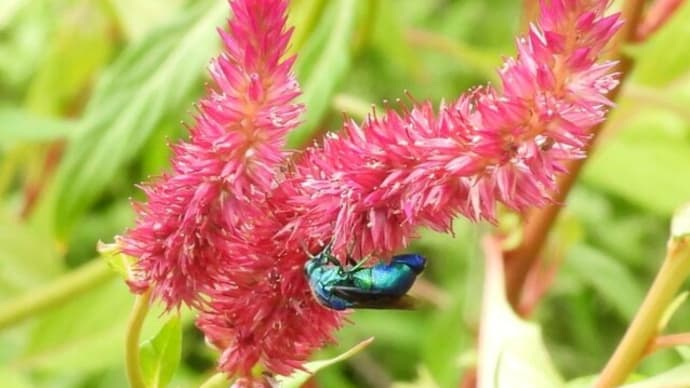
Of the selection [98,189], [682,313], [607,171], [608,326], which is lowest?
[608,326]

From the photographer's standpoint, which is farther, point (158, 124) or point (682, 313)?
point (682, 313)

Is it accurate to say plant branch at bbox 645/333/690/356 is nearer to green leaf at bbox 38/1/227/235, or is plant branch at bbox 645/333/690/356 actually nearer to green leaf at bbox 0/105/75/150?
green leaf at bbox 38/1/227/235

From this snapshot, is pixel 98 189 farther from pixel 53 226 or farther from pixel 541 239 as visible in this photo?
pixel 541 239

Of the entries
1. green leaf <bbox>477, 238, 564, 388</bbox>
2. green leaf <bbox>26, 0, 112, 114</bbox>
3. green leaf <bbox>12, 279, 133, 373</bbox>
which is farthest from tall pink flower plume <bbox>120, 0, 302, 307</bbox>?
green leaf <bbox>26, 0, 112, 114</bbox>

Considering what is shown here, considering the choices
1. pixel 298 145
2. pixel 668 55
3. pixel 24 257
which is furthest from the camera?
pixel 24 257

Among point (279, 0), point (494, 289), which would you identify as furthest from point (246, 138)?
point (494, 289)

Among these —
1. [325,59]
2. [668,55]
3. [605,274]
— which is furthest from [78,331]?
[668,55]

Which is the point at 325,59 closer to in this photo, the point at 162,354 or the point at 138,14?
the point at 138,14
